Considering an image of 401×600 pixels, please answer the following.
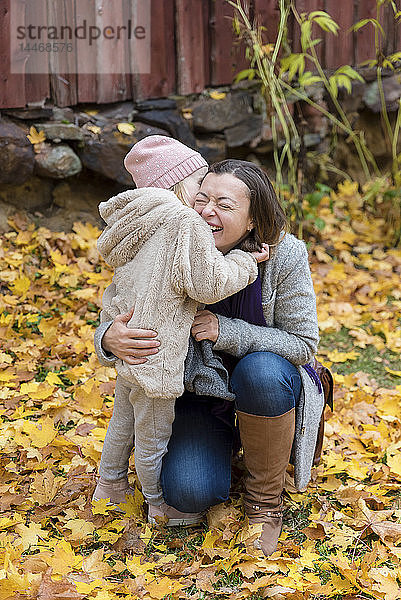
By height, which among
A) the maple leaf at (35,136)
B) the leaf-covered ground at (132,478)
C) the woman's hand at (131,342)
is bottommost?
the leaf-covered ground at (132,478)

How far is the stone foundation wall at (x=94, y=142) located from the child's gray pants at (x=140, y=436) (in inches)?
84.4

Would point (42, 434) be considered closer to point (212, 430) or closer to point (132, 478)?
point (132, 478)

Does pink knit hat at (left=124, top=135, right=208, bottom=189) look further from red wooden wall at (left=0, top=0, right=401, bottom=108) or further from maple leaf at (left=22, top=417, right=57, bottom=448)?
red wooden wall at (left=0, top=0, right=401, bottom=108)

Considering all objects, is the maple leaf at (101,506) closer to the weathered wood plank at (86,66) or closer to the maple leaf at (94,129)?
the maple leaf at (94,129)

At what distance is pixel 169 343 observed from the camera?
2.06 metres

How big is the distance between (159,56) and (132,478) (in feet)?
8.98

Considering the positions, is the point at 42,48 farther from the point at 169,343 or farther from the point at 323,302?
the point at 169,343

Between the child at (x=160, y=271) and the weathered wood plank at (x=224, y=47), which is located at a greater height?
the weathered wood plank at (x=224, y=47)

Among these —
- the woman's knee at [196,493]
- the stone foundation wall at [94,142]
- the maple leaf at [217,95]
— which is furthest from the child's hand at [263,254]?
the maple leaf at [217,95]

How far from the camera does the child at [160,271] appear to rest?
198cm

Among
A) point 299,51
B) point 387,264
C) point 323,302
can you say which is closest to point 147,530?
point 323,302

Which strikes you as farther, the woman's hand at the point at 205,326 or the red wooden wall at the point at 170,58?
the red wooden wall at the point at 170,58

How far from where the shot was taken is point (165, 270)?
2014 millimetres

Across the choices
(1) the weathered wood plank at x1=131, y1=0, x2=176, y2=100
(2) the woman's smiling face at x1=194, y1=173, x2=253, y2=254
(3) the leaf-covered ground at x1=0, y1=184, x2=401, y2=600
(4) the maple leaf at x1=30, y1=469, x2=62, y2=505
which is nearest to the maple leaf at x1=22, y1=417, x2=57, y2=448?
(3) the leaf-covered ground at x1=0, y1=184, x2=401, y2=600
